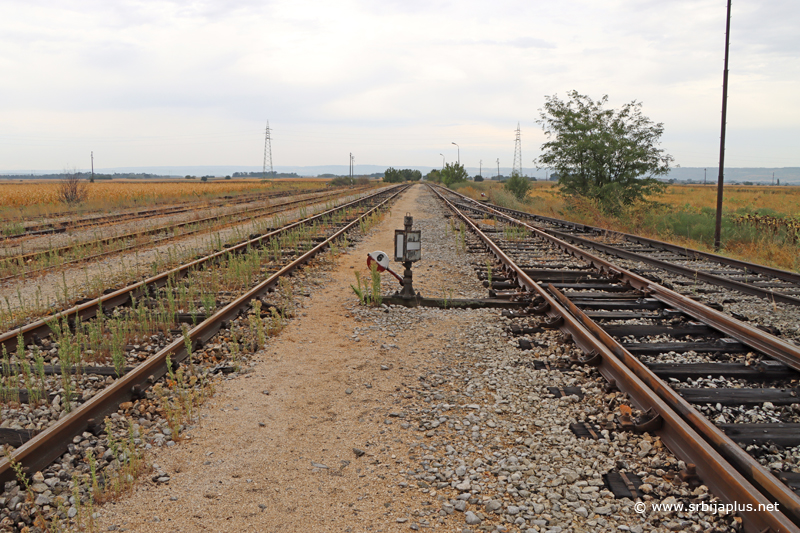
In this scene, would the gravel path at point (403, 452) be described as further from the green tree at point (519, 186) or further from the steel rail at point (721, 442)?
the green tree at point (519, 186)

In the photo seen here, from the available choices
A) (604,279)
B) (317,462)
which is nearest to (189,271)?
(317,462)

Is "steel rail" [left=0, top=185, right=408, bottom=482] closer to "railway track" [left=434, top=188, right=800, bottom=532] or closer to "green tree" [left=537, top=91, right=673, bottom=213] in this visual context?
"railway track" [left=434, top=188, right=800, bottom=532]

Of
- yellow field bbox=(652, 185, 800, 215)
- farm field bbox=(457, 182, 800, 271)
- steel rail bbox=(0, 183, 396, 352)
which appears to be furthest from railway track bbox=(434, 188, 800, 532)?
yellow field bbox=(652, 185, 800, 215)

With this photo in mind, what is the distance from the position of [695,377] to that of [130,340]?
19.4ft

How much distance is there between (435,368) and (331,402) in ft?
4.10

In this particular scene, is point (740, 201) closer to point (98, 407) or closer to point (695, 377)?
point (695, 377)

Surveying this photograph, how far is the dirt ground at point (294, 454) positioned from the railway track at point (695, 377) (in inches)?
61.6

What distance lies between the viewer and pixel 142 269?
33.2 ft

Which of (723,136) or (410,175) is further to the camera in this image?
(410,175)

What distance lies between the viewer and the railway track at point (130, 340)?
3.70m

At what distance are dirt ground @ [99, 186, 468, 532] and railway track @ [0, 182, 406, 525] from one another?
0.58 metres

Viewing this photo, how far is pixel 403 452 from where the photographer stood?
3.77m

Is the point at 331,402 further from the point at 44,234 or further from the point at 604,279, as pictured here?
the point at 44,234

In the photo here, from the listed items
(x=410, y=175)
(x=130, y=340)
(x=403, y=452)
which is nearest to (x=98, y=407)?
(x=130, y=340)
